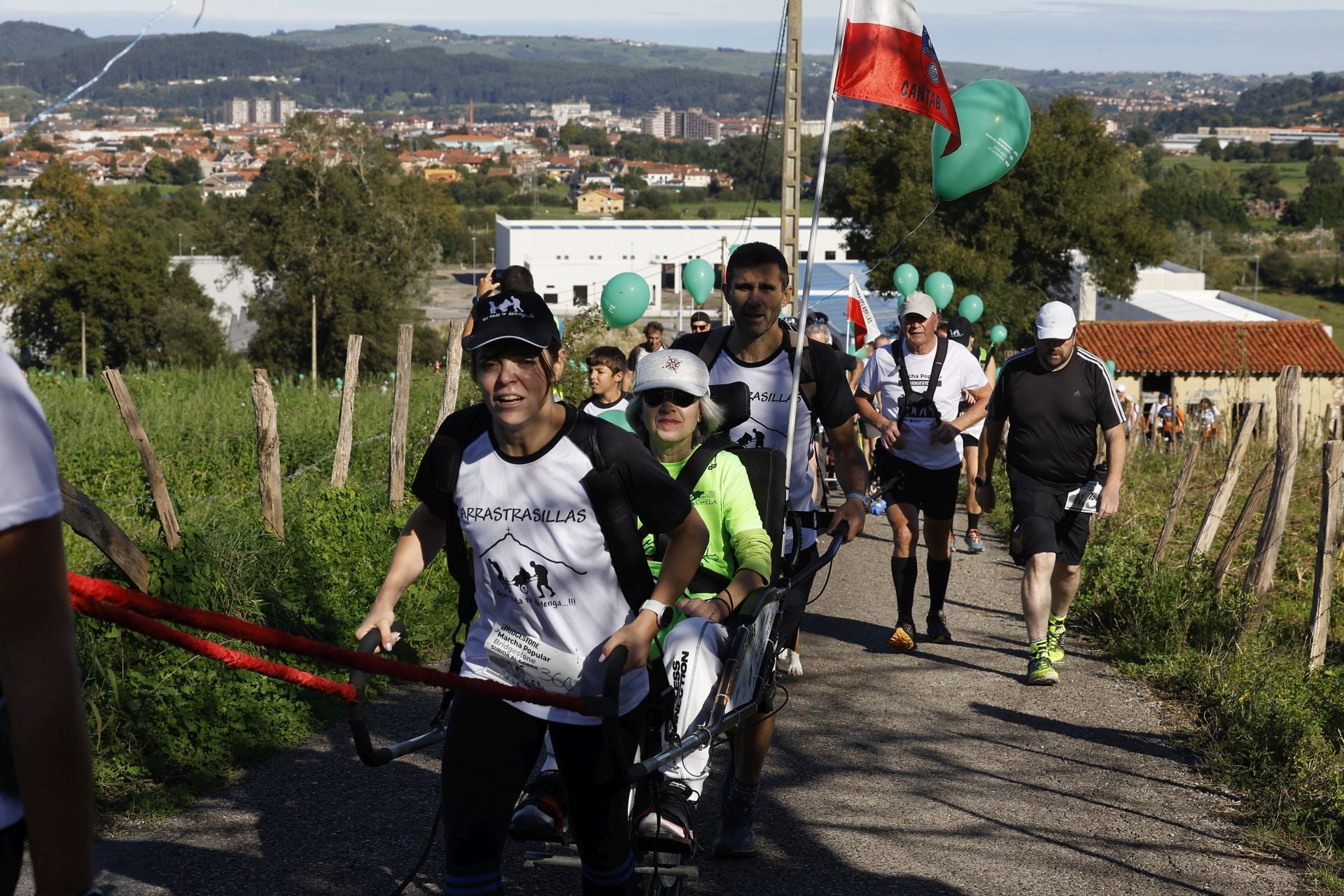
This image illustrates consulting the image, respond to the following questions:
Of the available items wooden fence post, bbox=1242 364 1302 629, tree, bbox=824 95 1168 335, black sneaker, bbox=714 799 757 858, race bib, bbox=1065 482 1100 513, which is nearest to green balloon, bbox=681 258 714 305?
wooden fence post, bbox=1242 364 1302 629

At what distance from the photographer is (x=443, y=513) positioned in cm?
384

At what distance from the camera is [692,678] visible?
4.26m

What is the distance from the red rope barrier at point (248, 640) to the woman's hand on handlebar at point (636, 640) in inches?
6.2

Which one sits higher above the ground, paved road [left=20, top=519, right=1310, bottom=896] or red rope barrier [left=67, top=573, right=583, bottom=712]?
red rope barrier [left=67, top=573, right=583, bottom=712]

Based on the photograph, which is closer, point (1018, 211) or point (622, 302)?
point (622, 302)

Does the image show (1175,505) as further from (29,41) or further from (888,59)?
(29,41)

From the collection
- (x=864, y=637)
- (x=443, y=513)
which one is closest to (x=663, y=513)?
(x=443, y=513)

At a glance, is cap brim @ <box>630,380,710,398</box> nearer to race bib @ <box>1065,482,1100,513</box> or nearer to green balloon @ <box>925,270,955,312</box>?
race bib @ <box>1065,482,1100,513</box>

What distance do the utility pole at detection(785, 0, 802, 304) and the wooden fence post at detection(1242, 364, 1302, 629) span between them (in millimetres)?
7971

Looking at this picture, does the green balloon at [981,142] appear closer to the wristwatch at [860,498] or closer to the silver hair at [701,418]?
the wristwatch at [860,498]

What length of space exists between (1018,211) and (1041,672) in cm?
4473

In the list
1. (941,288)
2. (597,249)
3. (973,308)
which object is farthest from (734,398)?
(597,249)

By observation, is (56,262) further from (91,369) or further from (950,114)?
(950,114)

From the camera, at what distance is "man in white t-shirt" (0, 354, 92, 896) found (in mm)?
1767
